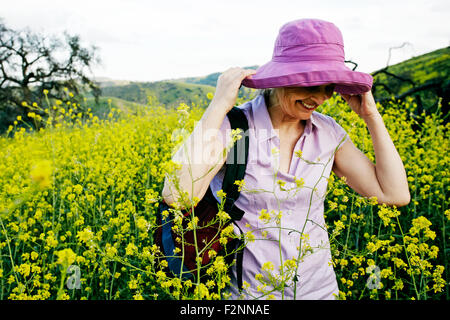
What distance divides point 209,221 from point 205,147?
0.33m

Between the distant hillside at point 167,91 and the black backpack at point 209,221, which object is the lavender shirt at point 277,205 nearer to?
the black backpack at point 209,221

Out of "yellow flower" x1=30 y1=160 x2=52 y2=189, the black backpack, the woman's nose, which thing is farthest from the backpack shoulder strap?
"yellow flower" x1=30 y1=160 x2=52 y2=189

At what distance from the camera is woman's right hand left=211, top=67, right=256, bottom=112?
1.42 m

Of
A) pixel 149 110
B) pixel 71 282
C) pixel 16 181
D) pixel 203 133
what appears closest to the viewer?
pixel 203 133

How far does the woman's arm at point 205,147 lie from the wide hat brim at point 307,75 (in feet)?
0.41

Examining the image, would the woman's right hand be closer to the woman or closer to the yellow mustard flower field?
the woman

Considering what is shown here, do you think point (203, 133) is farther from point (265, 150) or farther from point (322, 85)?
point (322, 85)

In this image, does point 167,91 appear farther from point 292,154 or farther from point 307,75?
point 307,75

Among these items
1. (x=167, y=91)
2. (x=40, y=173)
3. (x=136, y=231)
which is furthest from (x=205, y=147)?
(x=167, y=91)

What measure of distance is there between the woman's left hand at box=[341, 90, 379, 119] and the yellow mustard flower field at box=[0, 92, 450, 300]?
0.05 m

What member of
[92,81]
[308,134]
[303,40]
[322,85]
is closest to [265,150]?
[308,134]

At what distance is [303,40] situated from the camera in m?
1.47

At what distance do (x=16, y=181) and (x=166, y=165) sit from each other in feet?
8.66

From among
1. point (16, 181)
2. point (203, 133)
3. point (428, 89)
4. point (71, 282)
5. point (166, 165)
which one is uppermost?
point (428, 89)
